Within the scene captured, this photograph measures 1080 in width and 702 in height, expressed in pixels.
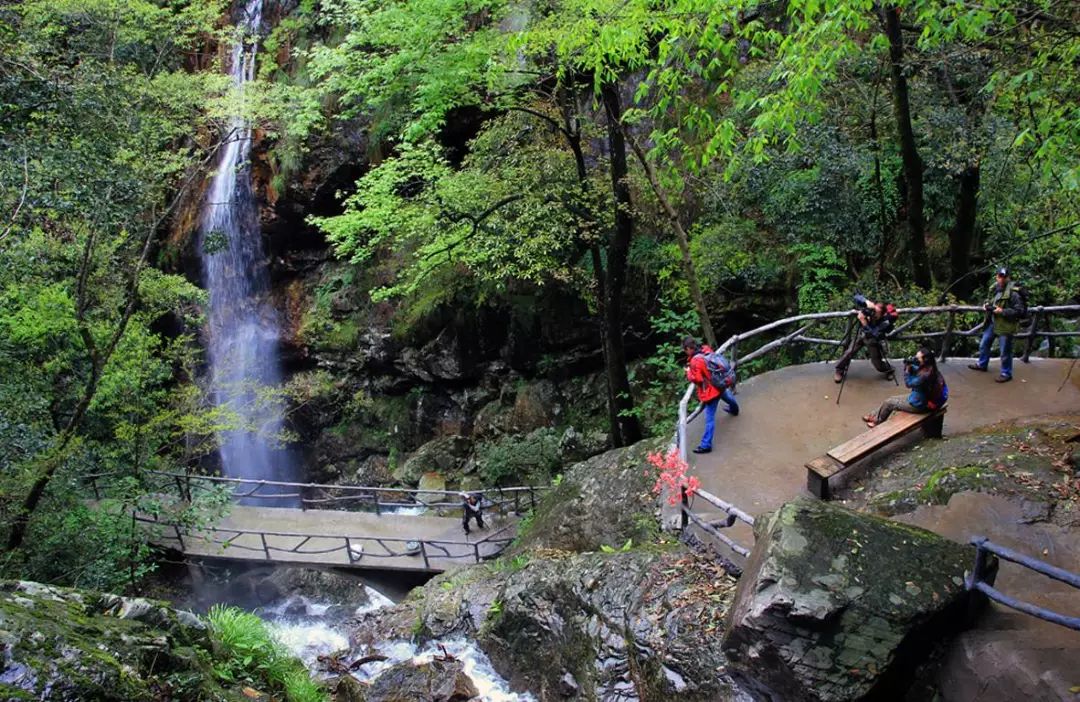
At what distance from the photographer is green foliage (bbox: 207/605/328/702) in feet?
18.0

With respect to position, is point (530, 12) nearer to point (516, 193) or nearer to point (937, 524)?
point (516, 193)

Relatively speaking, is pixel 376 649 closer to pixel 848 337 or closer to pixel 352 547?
pixel 352 547

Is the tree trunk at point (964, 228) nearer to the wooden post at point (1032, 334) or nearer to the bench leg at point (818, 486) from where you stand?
the wooden post at point (1032, 334)

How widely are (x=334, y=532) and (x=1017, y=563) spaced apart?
557 inches

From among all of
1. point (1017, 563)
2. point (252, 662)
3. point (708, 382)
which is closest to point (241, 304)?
point (252, 662)

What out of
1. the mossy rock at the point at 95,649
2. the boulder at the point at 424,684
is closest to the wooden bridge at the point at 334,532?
the boulder at the point at 424,684

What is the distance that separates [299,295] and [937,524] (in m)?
20.9

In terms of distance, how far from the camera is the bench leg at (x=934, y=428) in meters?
7.58

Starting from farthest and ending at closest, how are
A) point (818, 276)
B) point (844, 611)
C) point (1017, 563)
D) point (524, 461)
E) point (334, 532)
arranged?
1. point (524, 461)
2. point (334, 532)
3. point (818, 276)
4. point (844, 611)
5. point (1017, 563)

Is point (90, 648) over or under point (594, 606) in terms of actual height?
over

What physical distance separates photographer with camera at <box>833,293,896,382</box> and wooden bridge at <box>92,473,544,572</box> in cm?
759

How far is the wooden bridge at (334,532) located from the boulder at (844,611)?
30.6 feet

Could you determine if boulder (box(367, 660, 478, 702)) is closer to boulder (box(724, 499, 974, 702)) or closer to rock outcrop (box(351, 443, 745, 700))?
rock outcrop (box(351, 443, 745, 700))

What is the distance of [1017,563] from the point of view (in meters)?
4.05
